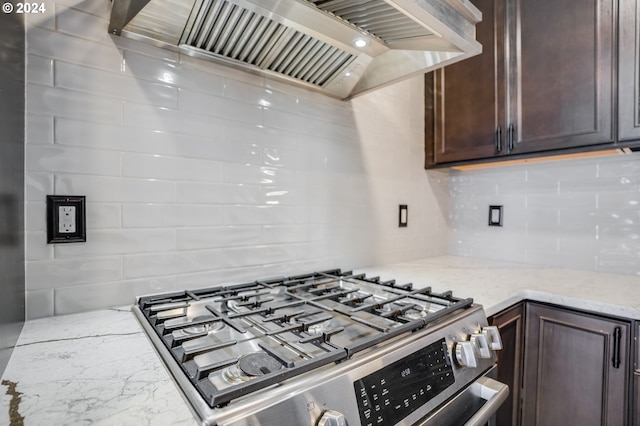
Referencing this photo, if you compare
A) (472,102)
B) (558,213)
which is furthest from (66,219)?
(558,213)

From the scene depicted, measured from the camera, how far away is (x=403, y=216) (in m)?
1.74

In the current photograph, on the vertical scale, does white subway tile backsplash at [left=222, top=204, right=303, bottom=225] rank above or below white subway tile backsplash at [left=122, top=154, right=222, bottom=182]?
below

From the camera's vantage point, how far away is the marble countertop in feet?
1.46

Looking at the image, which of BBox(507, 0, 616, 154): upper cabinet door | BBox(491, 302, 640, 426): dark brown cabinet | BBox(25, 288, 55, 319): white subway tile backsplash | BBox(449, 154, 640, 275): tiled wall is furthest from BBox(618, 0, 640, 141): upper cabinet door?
BBox(25, 288, 55, 319): white subway tile backsplash

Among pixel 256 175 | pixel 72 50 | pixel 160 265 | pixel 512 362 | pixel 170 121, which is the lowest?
pixel 512 362

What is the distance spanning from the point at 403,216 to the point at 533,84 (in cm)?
84

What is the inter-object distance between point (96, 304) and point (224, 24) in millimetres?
876

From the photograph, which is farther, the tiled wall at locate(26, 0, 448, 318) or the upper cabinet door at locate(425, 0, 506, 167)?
the upper cabinet door at locate(425, 0, 506, 167)

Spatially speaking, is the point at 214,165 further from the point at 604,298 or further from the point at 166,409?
the point at 604,298

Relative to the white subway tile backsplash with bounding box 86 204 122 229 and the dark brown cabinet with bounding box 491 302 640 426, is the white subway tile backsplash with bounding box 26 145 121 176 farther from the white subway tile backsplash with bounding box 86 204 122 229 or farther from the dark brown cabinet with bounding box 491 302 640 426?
the dark brown cabinet with bounding box 491 302 640 426

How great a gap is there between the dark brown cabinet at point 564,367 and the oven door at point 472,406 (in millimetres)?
265

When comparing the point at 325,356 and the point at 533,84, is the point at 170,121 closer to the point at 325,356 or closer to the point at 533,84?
the point at 325,356

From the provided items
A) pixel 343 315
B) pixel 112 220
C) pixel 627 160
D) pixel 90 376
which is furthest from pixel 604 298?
pixel 112 220

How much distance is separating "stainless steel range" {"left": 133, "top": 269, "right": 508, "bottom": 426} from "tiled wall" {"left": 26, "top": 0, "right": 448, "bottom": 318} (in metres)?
0.15
